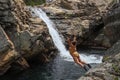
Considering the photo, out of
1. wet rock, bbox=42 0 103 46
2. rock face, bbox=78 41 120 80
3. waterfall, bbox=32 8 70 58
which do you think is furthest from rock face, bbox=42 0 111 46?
rock face, bbox=78 41 120 80

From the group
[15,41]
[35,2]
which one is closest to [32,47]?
[15,41]

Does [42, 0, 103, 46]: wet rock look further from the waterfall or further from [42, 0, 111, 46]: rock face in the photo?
the waterfall

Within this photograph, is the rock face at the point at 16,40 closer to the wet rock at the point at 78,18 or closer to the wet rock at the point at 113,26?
the wet rock at the point at 113,26

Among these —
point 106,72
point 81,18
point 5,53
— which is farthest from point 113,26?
point 106,72

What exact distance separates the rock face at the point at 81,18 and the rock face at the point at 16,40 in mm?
11898

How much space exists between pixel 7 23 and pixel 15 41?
2.71 m

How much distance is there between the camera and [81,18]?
62.2 m

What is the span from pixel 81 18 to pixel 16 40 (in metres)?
22.5

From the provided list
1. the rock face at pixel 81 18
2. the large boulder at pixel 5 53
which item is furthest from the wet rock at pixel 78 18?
the large boulder at pixel 5 53

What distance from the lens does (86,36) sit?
198 feet

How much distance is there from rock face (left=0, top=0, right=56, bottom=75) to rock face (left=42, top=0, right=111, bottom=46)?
11.9m

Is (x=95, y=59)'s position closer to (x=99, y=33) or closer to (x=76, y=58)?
(x=99, y=33)

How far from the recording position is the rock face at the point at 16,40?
3766 cm

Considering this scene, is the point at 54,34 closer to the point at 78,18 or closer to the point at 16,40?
the point at 78,18
